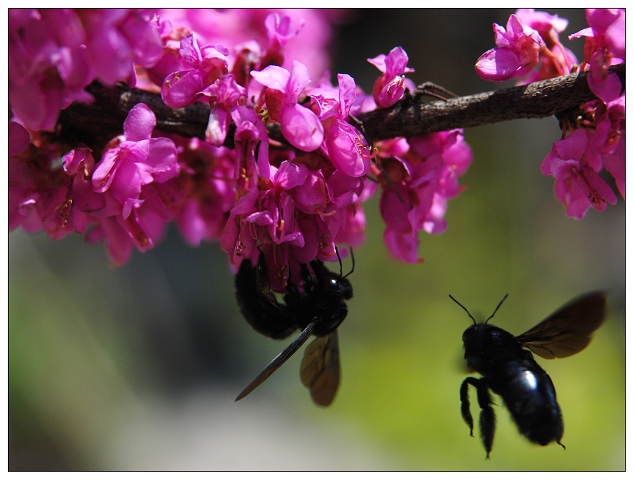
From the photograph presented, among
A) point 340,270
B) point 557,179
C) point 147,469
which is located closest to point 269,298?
point 340,270

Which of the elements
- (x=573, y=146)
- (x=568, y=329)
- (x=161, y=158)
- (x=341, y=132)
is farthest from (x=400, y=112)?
(x=568, y=329)

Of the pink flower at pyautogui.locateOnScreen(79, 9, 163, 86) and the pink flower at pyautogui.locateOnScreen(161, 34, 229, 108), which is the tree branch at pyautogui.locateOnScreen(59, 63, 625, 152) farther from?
the pink flower at pyautogui.locateOnScreen(79, 9, 163, 86)

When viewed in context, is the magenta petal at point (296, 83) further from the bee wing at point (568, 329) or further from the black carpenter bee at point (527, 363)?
the bee wing at point (568, 329)

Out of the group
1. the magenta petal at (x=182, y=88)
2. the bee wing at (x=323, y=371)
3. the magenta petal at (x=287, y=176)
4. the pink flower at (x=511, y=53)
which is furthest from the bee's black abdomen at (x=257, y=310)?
the pink flower at (x=511, y=53)

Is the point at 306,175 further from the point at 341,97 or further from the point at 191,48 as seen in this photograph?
the point at 191,48

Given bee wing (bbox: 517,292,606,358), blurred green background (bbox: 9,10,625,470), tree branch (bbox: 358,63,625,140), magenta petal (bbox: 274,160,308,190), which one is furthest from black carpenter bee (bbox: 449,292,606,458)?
blurred green background (bbox: 9,10,625,470)

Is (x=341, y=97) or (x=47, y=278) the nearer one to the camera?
(x=341, y=97)
